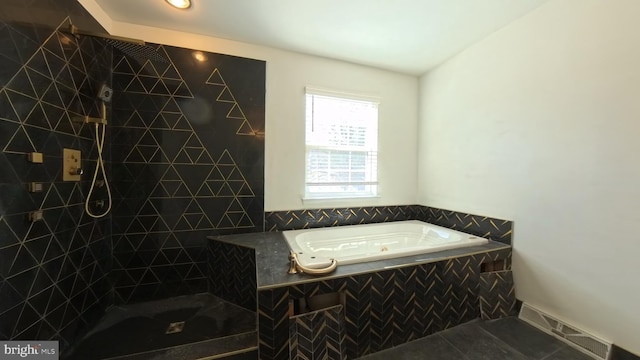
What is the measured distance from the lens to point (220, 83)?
2066 mm

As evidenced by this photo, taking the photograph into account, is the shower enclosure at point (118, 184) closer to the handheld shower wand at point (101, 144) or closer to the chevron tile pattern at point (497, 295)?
the handheld shower wand at point (101, 144)

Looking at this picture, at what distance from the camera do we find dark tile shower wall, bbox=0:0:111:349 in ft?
3.46

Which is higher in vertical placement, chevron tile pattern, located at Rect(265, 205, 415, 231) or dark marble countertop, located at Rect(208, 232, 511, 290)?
chevron tile pattern, located at Rect(265, 205, 415, 231)

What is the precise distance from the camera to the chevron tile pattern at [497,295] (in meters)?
1.68

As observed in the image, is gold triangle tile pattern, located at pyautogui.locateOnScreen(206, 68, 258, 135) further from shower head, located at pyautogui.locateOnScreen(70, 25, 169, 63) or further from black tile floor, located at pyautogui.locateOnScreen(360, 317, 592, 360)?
black tile floor, located at pyautogui.locateOnScreen(360, 317, 592, 360)

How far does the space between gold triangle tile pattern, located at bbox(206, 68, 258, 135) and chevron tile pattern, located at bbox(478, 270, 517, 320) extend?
2.39 m

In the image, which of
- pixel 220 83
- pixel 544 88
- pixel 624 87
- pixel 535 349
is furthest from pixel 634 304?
pixel 220 83

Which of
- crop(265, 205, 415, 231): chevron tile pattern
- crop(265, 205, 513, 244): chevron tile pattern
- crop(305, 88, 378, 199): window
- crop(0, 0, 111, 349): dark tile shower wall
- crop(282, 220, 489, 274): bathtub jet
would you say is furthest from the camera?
crop(305, 88, 378, 199): window

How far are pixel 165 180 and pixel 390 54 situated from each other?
254 centimetres

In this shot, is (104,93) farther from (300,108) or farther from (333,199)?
(333,199)

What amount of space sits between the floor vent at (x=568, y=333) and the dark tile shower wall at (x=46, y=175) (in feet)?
10.4

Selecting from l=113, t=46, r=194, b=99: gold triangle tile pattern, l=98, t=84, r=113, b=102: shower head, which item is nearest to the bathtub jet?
l=113, t=46, r=194, b=99: gold triangle tile pattern

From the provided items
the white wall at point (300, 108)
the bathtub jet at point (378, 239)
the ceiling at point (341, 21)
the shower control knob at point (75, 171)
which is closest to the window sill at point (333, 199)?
the white wall at point (300, 108)

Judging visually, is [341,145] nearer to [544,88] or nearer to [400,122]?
[400,122]
